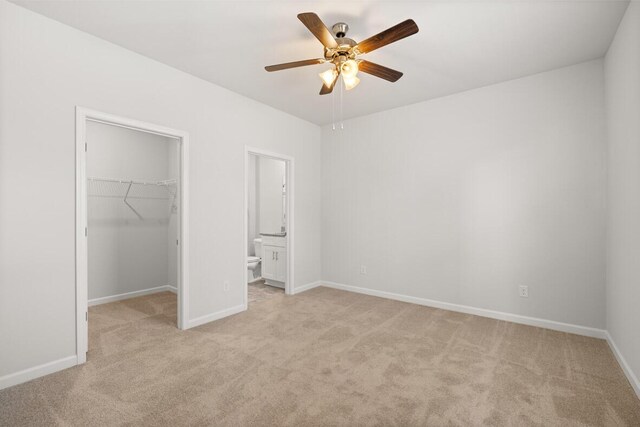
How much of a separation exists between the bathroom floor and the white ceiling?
2819 mm

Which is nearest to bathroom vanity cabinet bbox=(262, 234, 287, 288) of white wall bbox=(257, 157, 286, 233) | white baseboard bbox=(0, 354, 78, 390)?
white wall bbox=(257, 157, 286, 233)

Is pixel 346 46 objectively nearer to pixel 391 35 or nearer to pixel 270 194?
pixel 391 35

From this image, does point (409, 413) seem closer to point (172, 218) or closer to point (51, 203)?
point (51, 203)

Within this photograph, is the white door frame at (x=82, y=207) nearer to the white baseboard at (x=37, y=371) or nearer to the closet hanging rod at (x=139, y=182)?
the white baseboard at (x=37, y=371)

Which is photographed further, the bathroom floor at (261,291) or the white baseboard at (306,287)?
the white baseboard at (306,287)

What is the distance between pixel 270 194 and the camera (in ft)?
20.9

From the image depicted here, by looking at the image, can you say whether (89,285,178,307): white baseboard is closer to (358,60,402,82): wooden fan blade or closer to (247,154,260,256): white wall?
(247,154,260,256): white wall

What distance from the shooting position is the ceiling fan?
1.92 m

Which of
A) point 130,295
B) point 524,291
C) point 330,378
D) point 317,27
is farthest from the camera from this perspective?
point 130,295

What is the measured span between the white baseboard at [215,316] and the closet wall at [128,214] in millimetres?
1513

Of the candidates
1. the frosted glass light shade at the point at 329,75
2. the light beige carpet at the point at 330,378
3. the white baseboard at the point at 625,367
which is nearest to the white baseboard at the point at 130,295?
the light beige carpet at the point at 330,378

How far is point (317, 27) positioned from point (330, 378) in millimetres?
2413

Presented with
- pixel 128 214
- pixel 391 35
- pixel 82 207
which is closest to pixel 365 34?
pixel 391 35

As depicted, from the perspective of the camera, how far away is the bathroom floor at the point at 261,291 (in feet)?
14.3
